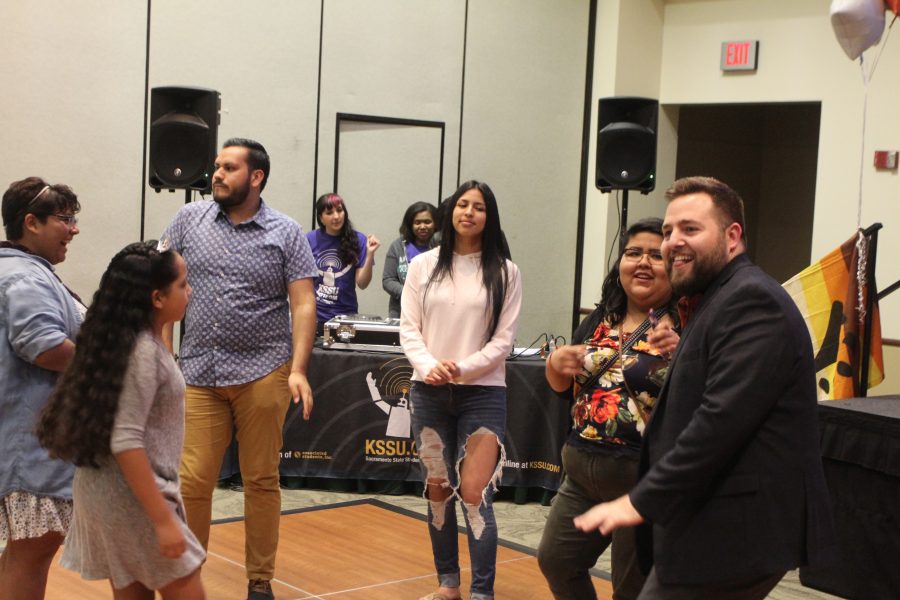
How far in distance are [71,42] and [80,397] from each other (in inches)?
192

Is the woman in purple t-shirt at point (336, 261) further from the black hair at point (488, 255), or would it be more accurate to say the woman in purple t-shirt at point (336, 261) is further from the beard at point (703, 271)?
the beard at point (703, 271)

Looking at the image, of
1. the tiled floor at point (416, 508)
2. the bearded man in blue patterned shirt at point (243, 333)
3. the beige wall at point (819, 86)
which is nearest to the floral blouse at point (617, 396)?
the bearded man in blue patterned shirt at point (243, 333)

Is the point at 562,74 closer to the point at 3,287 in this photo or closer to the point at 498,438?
the point at 498,438

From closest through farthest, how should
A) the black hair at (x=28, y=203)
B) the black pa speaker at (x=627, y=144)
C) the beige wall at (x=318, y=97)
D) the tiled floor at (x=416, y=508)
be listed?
the black hair at (x=28, y=203) < the tiled floor at (x=416, y=508) < the black pa speaker at (x=627, y=144) < the beige wall at (x=318, y=97)

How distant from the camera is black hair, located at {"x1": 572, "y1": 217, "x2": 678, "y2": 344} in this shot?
3084 mm

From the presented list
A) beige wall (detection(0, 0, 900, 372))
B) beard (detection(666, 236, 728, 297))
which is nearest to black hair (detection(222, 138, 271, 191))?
beard (detection(666, 236, 728, 297))

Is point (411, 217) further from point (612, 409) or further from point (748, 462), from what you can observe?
point (748, 462)

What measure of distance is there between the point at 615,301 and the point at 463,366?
0.68 metres

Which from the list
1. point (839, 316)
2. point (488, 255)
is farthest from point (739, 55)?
point (488, 255)

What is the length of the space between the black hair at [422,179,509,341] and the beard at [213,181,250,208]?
0.71 m

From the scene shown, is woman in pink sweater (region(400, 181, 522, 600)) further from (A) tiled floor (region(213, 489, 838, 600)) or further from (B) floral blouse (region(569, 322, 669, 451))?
(A) tiled floor (region(213, 489, 838, 600))

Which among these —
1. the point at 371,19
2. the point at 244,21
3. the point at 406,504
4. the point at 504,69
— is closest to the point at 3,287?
the point at 406,504

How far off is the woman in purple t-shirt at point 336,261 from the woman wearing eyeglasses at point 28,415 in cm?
331

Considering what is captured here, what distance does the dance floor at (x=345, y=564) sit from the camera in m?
4.00
